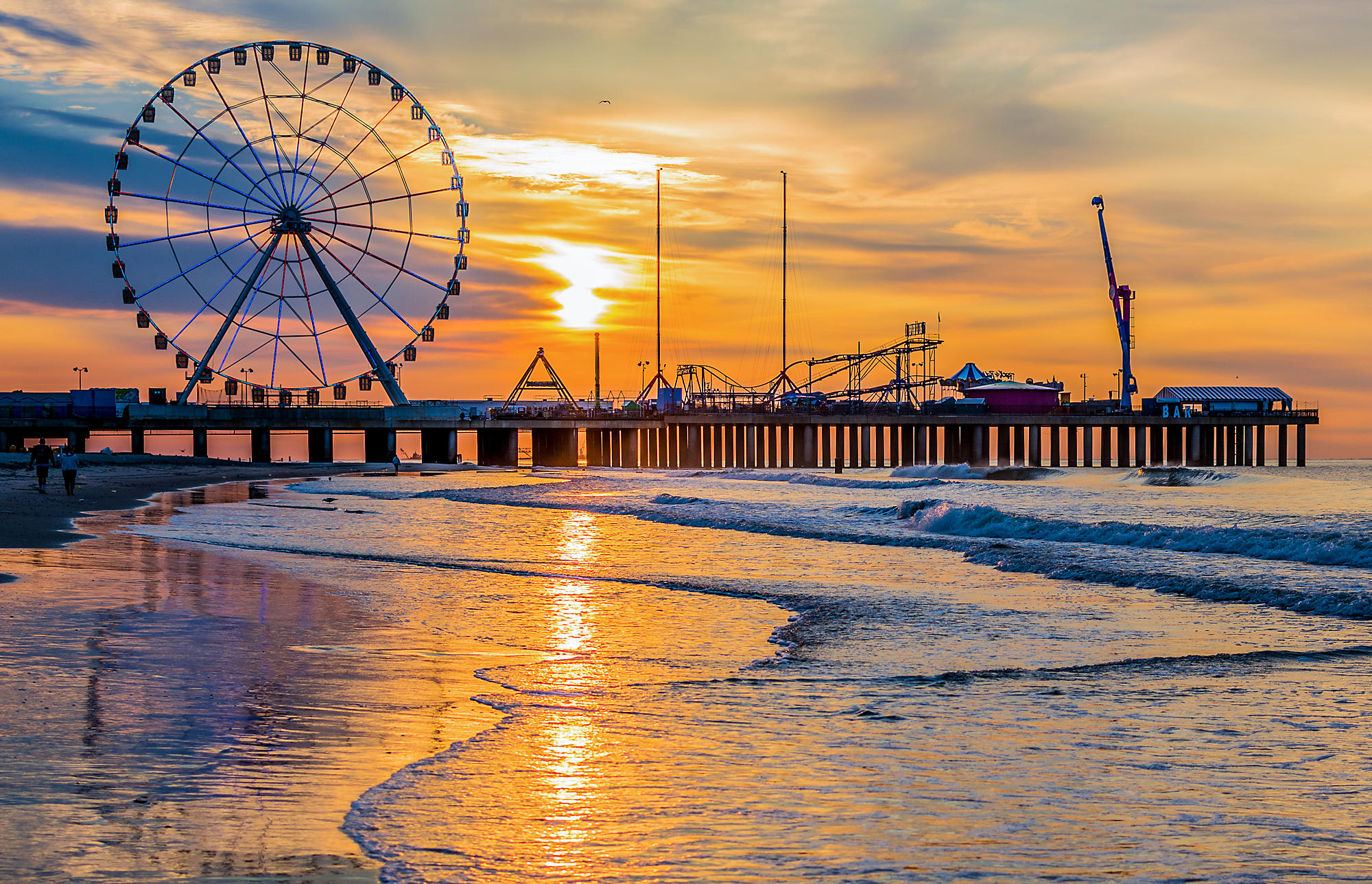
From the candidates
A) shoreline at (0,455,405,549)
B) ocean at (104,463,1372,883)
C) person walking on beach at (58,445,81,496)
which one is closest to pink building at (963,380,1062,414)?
shoreline at (0,455,405,549)

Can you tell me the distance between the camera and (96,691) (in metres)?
8.05

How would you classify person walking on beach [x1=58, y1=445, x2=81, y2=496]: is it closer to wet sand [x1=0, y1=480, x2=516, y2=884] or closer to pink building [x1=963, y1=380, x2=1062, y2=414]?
wet sand [x1=0, y1=480, x2=516, y2=884]

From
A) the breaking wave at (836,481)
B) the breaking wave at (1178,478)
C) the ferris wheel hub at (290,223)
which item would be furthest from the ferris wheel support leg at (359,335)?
the breaking wave at (1178,478)

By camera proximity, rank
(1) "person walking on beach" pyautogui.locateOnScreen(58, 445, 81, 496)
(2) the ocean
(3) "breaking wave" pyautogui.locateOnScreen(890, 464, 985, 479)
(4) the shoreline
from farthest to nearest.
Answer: (3) "breaking wave" pyautogui.locateOnScreen(890, 464, 985, 479) → (1) "person walking on beach" pyautogui.locateOnScreen(58, 445, 81, 496) → (4) the shoreline → (2) the ocean

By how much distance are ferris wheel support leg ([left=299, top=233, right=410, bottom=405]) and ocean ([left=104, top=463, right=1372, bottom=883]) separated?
55727 mm

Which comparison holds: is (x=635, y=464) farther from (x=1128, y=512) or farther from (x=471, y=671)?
(x=471, y=671)

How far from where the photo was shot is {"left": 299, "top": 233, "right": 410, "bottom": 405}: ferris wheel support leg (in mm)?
75000

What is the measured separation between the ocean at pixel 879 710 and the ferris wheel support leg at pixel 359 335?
183 feet

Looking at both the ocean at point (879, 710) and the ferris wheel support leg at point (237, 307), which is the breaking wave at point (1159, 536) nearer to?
the ocean at point (879, 710)

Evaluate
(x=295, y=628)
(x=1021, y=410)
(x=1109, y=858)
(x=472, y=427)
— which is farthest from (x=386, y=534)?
(x=1021, y=410)

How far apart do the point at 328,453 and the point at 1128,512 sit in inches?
2806

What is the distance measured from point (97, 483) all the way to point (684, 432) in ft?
203

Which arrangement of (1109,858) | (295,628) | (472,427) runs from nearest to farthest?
(1109,858), (295,628), (472,427)

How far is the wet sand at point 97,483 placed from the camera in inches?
906
